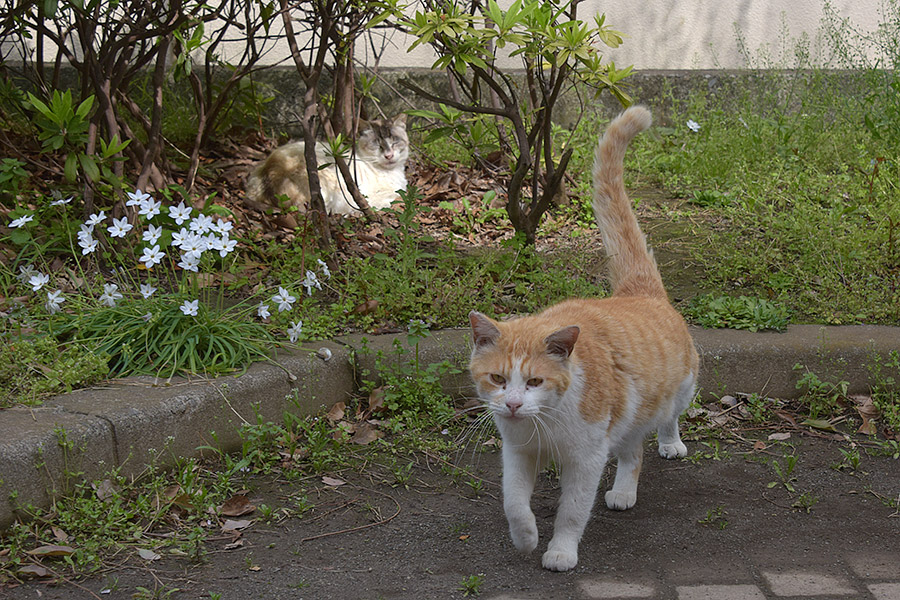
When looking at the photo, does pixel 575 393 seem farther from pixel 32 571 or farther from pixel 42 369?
pixel 42 369

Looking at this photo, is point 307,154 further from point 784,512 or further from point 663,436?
point 784,512

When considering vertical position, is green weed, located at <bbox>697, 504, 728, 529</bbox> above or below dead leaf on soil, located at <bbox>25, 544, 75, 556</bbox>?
above

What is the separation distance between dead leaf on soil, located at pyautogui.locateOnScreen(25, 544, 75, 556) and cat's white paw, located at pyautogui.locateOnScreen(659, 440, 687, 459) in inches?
92.7

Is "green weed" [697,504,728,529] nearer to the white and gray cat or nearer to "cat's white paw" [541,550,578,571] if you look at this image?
"cat's white paw" [541,550,578,571]

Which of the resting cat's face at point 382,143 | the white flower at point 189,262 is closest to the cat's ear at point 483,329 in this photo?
the white flower at point 189,262

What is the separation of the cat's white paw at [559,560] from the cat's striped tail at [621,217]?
1.32 m

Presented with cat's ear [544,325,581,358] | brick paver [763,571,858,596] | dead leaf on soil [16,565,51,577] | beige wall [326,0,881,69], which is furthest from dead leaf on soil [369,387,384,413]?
beige wall [326,0,881,69]

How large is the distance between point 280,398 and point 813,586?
2.17 meters

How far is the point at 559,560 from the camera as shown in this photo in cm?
280

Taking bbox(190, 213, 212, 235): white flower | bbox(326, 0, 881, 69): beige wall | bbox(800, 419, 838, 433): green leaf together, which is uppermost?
bbox(326, 0, 881, 69): beige wall

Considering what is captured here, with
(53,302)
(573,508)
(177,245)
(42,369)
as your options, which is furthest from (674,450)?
(53,302)

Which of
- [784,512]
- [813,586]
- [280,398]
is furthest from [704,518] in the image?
[280,398]

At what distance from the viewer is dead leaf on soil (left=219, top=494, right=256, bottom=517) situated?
3.13m

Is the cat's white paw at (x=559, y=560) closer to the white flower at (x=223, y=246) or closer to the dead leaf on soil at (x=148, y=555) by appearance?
the dead leaf on soil at (x=148, y=555)
